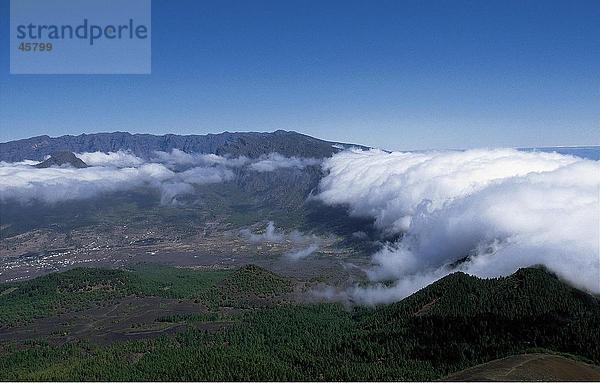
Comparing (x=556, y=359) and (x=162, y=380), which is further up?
(x=556, y=359)

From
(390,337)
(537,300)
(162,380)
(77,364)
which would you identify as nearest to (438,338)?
(390,337)

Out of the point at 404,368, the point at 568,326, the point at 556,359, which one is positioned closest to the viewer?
the point at 556,359

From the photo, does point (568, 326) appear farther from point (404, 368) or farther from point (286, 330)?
point (286, 330)

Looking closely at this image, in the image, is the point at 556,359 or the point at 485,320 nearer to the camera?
the point at 556,359

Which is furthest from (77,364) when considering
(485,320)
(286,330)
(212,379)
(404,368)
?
(485,320)

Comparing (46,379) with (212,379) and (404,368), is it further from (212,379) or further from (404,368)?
(404,368)

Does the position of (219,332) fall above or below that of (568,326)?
below

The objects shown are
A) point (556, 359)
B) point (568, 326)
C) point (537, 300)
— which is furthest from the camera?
point (537, 300)

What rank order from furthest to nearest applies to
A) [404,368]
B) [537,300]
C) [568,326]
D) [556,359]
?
[537,300]
[568,326]
[404,368]
[556,359]

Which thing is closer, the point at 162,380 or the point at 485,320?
the point at 162,380
